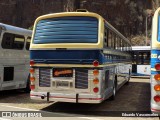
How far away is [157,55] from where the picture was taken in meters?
8.76

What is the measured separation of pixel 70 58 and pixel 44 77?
1106mm

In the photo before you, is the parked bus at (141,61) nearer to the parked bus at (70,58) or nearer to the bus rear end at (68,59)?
the parked bus at (70,58)

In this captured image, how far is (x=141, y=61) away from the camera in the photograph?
29.6m

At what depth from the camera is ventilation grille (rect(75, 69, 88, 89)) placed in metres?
10.2

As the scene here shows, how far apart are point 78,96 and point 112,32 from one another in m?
3.74

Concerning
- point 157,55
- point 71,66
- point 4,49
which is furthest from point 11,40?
point 157,55

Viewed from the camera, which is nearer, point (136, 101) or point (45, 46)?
point (45, 46)

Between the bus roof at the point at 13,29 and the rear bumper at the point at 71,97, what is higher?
the bus roof at the point at 13,29

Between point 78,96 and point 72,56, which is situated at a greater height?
point 72,56

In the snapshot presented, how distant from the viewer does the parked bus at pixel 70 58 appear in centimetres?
1013

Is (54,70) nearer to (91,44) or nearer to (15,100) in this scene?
(91,44)

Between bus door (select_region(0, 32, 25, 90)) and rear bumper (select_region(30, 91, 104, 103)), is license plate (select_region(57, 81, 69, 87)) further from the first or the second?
bus door (select_region(0, 32, 25, 90))

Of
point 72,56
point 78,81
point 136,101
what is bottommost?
point 136,101

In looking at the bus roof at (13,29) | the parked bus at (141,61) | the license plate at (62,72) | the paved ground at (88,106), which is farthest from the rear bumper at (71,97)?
the parked bus at (141,61)
